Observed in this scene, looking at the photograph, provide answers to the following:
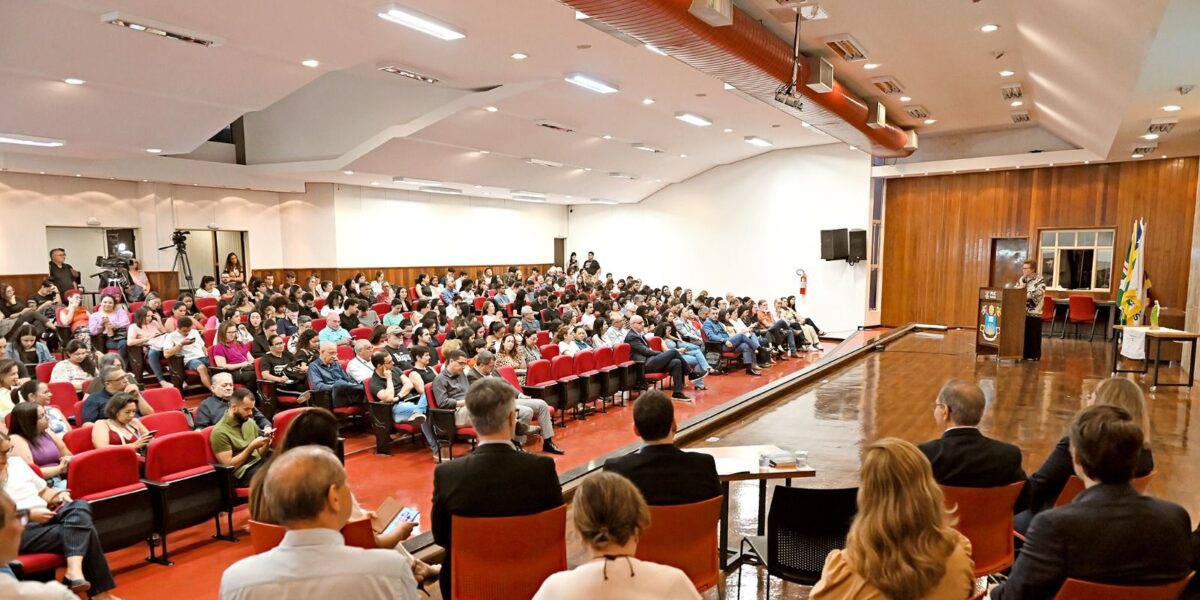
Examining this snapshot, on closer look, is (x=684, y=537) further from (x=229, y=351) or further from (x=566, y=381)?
(x=229, y=351)

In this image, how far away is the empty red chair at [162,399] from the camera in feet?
18.3

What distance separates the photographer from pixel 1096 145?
11.5 meters

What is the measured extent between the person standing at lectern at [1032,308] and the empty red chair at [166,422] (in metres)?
10.5

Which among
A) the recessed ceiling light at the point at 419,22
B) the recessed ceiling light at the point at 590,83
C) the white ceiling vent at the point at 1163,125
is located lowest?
the white ceiling vent at the point at 1163,125

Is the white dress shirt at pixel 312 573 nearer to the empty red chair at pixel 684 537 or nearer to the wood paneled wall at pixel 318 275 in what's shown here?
the empty red chair at pixel 684 537

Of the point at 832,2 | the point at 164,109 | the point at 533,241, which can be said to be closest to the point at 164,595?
the point at 832,2

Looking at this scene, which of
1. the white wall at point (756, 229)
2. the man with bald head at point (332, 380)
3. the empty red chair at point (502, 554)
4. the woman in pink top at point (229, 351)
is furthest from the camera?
the white wall at point (756, 229)

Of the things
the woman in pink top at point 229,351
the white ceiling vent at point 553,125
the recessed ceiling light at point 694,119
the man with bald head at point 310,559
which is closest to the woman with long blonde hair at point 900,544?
the man with bald head at point 310,559

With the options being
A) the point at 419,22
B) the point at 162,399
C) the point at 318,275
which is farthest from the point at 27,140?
the point at 162,399

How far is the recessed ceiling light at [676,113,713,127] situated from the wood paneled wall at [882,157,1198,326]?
5788 mm

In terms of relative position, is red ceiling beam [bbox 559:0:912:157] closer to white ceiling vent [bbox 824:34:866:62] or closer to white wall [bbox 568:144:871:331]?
white ceiling vent [bbox 824:34:866:62]

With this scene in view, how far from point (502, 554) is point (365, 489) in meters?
3.32

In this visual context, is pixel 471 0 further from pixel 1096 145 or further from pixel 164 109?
pixel 1096 145

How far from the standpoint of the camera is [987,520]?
9.34ft
